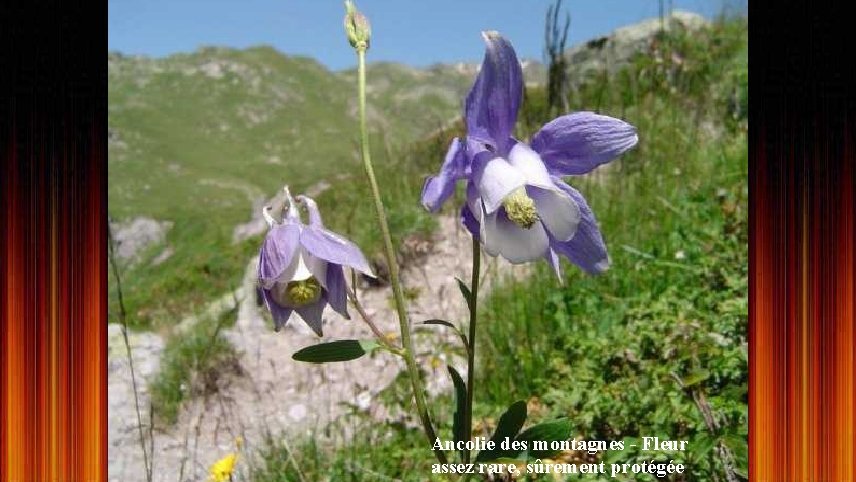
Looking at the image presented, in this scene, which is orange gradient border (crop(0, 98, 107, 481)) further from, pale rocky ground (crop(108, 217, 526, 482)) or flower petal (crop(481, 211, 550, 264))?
pale rocky ground (crop(108, 217, 526, 482))

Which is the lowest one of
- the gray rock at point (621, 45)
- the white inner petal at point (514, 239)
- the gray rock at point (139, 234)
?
the white inner petal at point (514, 239)

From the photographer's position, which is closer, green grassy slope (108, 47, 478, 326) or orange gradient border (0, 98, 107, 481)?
orange gradient border (0, 98, 107, 481)

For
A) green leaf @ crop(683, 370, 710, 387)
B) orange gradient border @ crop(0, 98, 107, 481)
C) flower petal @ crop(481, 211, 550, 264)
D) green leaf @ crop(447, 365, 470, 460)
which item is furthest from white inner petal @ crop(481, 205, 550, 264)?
green leaf @ crop(683, 370, 710, 387)

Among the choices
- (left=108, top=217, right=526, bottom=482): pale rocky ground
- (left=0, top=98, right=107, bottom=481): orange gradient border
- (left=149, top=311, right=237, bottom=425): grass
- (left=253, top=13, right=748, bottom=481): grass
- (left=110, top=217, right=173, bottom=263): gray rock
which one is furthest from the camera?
(left=110, top=217, right=173, bottom=263): gray rock

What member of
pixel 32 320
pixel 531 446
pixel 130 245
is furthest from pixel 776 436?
pixel 130 245

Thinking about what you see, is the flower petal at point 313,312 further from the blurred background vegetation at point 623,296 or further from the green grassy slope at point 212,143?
the green grassy slope at point 212,143

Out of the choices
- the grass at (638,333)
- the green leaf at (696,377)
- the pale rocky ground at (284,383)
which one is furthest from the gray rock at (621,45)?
the green leaf at (696,377)

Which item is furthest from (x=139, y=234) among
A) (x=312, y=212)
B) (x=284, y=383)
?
(x=312, y=212)

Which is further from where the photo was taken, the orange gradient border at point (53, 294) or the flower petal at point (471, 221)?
the orange gradient border at point (53, 294)

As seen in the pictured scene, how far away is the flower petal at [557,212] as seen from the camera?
3.39ft

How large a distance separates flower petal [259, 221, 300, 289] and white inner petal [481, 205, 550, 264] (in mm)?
288

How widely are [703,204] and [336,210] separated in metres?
3.42

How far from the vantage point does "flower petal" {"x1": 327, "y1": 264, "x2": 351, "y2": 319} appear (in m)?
1.07

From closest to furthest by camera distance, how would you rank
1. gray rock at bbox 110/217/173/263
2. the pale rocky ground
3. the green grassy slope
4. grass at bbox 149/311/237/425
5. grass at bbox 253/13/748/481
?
Result: 1. grass at bbox 253/13/748/481
2. the pale rocky ground
3. grass at bbox 149/311/237/425
4. the green grassy slope
5. gray rock at bbox 110/217/173/263
